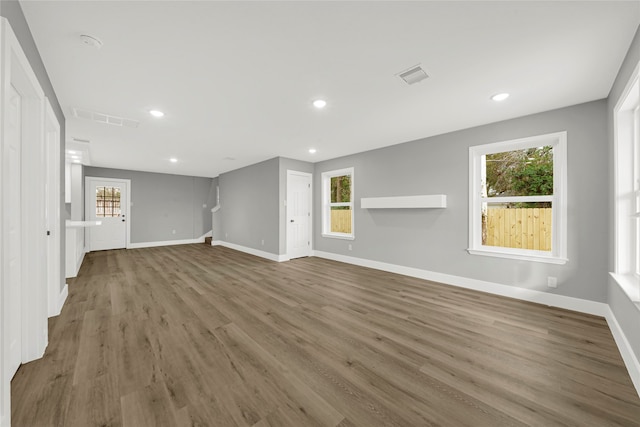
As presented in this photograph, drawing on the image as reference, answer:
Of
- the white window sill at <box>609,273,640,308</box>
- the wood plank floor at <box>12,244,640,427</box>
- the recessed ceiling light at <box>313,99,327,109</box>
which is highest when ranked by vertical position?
the recessed ceiling light at <box>313,99,327,109</box>

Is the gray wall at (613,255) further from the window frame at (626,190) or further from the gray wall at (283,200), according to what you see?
the gray wall at (283,200)

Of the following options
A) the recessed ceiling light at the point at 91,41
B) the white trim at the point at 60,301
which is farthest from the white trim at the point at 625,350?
the white trim at the point at 60,301

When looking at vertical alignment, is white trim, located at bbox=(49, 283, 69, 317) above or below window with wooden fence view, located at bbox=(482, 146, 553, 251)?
below

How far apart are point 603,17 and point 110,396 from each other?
4.00m

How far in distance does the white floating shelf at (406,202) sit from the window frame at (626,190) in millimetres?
1804

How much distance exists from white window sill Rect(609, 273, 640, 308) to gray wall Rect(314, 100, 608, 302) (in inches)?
22.2

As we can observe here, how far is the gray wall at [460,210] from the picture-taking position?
2.80m

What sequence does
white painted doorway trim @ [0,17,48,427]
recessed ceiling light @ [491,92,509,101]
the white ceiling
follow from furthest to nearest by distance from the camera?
recessed ceiling light @ [491,92,509,101] < white painted doorway trim @ [0,17,48,427] < the white ceiling

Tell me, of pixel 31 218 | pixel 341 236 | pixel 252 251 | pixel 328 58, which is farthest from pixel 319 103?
pixel 252 251

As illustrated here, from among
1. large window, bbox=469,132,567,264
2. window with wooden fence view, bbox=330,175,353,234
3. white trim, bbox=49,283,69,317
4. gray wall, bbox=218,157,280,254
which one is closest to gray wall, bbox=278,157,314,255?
gray wall, bbox=218,157,280,254

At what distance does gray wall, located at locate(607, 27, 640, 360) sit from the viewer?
1763mm

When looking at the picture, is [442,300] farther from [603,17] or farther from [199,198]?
[199,198]

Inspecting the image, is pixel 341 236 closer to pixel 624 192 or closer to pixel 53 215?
pixel 624 192

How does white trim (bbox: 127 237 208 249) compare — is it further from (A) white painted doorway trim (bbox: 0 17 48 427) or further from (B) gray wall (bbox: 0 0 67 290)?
(A) white painted doorway trim (bbox: 0 17 48 427)
